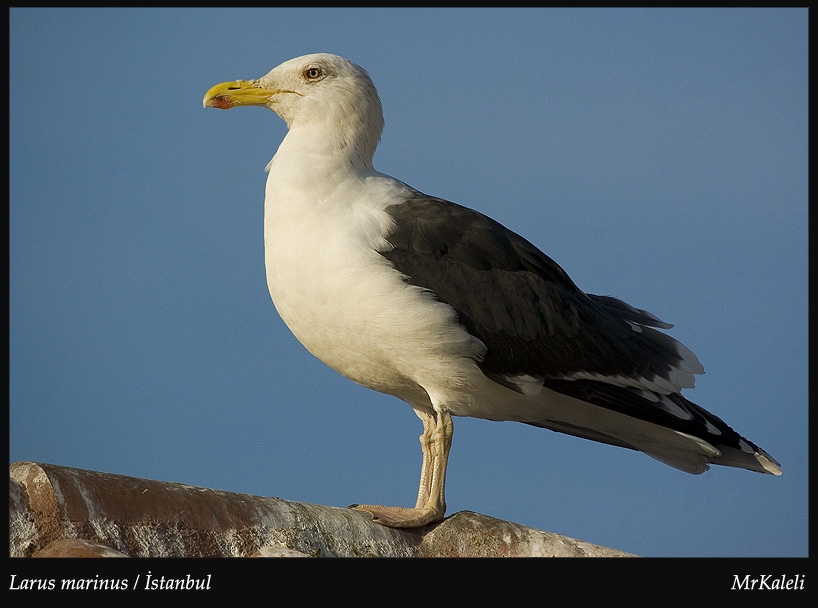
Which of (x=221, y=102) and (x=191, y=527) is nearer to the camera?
(x=191, y=527)

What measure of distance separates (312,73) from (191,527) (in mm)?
3731

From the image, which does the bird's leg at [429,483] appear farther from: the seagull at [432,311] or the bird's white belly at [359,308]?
the bird's white belly at [359,308]

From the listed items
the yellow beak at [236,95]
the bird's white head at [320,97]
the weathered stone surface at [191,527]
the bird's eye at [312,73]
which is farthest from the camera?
the yellow beak at [236,95]

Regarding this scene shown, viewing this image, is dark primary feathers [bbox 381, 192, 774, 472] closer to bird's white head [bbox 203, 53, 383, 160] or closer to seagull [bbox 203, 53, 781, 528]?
seagull [bbox 203, 53, 781, 528]

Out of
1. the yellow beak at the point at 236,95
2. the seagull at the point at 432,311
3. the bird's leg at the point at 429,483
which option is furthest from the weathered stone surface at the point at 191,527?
the yellow beak at the point at 236,95

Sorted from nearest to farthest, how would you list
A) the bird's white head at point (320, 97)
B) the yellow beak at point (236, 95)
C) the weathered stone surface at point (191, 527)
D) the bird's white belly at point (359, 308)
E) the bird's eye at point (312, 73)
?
the weathered stone surface at point (191, 527), the bird's white belly at point (359, 308), the bird's white head at point (320, 97), the bird's eye at point (312, 73), the yellow beak at point (236, 95)

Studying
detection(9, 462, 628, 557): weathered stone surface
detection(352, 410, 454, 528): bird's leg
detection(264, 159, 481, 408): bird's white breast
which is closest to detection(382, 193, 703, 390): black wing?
detection(264, 159, 481, 408): bird's white breast

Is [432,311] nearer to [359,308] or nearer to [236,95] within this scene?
[359,308]

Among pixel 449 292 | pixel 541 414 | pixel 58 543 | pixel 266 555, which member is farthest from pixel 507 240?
pixel 58 543

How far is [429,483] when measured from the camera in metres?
8.08

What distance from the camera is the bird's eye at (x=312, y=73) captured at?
8.52 metres

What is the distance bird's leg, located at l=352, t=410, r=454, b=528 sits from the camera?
7461 mm

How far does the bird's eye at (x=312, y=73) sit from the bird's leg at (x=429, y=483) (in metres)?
2.55

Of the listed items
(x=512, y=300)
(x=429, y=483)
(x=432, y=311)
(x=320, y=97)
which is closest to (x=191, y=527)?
(x=432, y=311)
